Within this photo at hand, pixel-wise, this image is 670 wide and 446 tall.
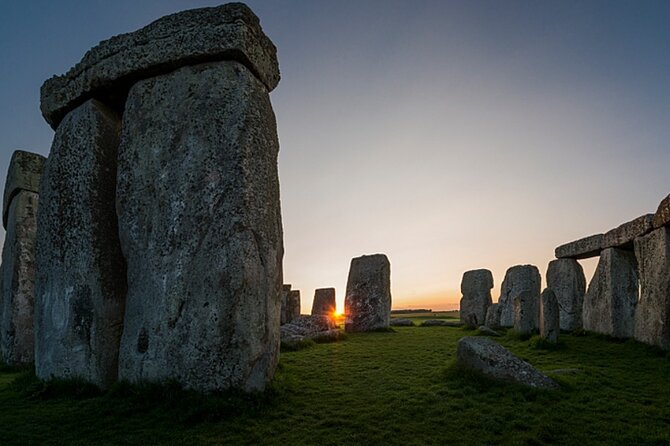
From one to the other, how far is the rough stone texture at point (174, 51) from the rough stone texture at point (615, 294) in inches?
458

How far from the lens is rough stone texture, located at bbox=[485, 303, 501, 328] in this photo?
16.9 meters

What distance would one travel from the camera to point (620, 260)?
42.8ft

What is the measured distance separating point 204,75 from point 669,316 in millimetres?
10751

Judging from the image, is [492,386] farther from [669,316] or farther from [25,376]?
[25,376]

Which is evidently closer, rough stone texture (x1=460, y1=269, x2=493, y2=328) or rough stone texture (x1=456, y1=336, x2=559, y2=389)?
rough stone texture (x1=456, y1=336, x2=559, y2=389)

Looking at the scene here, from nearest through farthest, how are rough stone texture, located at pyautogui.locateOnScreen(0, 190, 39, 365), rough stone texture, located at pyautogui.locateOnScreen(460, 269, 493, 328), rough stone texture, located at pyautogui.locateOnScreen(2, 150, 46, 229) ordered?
rough stone texture, located at pyautogui.locateOnScreen(0, 190, 39, 365) < rough stone texture, located at pyautogui.locateOnScreen(2, 150, 46, 229) < rough stone texture, located at pyautogui.locateOnScreen(460, 269, 493, 328)

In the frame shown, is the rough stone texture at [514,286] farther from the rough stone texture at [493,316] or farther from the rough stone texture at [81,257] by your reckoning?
the rough stone texture at [81,257]

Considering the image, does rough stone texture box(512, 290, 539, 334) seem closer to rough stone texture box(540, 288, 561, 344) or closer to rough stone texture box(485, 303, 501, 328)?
rough stone texture box(540, 288, 561, 344)

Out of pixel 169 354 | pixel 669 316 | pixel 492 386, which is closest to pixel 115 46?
pixel 169 354

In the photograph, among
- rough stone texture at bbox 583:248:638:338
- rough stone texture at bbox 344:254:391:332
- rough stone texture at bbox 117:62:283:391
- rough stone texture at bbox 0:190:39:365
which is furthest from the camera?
rough stone texture at bbox 344:254:391:332

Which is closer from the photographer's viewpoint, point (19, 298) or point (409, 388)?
point (409, 388)

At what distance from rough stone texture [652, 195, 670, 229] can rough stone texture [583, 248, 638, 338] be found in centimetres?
273

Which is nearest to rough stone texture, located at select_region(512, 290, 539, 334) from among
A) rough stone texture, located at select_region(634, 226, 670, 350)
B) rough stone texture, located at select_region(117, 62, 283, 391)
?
rough stone texture, located at select_region(634, 226, 670, 350)

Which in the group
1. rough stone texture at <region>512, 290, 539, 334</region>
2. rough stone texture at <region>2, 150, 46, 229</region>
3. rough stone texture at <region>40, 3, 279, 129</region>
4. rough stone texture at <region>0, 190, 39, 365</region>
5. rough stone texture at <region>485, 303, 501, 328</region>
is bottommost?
rough stone texture at <region>485, 303, 501, 328</region>
